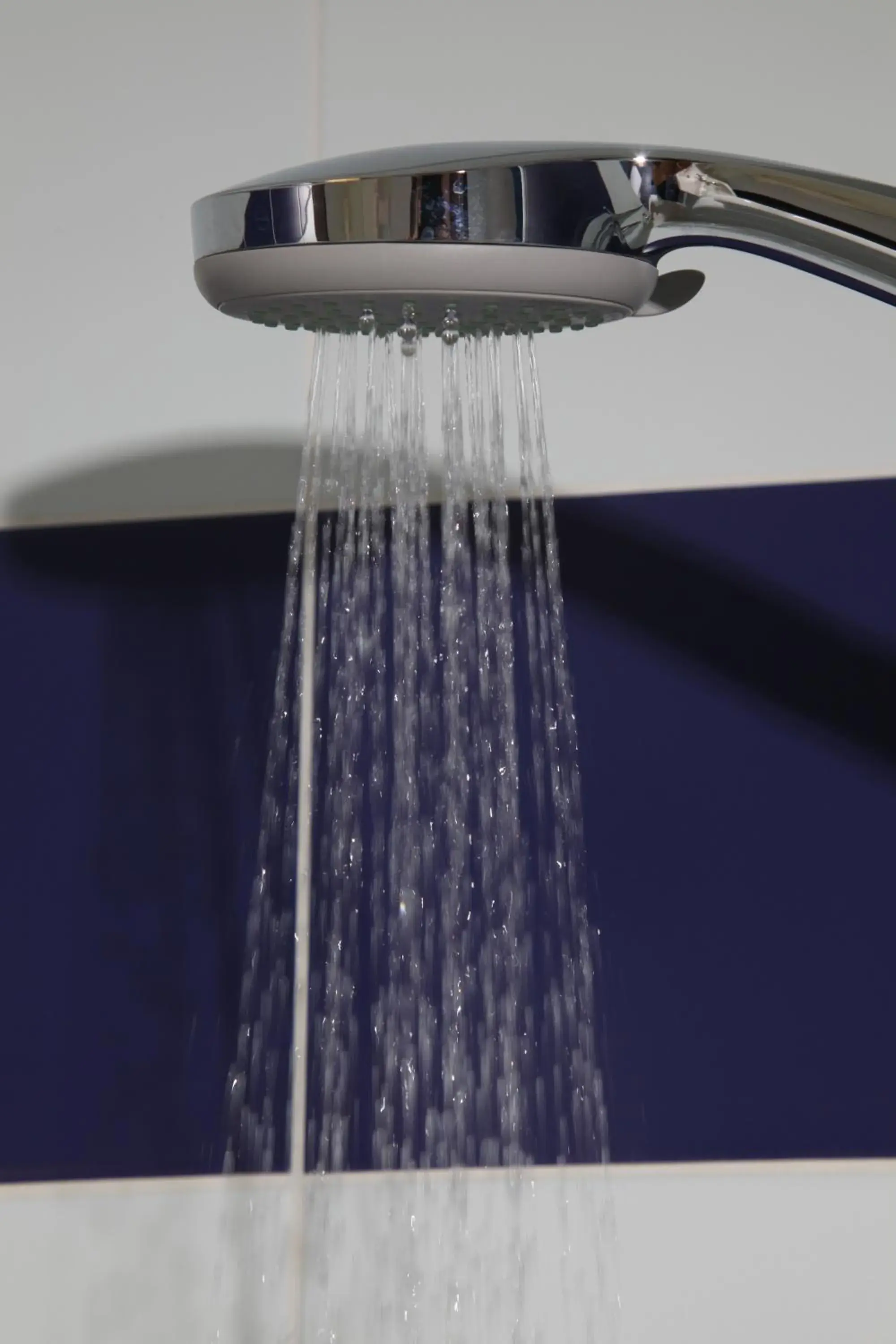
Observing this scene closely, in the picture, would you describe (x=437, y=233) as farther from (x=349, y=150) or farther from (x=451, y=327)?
(x=349, y=150)

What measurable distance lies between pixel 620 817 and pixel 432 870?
0.34 feet

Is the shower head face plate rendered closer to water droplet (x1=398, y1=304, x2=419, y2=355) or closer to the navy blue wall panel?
water droplet (x1=398, y1=304, x2=419, y2=355)

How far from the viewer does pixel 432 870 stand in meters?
0.75

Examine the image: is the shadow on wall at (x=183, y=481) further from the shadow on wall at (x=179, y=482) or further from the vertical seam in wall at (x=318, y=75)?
the vertical seam in wall at (x=318, y=75)

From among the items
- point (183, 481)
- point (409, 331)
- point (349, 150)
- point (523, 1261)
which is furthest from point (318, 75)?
point (523, 1261)

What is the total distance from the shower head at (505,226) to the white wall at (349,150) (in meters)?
0.28

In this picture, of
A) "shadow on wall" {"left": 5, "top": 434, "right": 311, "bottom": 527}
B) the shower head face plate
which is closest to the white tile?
"shadow on wall" {"left": 5, "top": 434, "right": 311, "bottom": 527}

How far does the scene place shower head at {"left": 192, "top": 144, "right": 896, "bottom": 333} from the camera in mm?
481

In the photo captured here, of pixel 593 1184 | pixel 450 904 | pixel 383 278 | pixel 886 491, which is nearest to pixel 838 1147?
pixel 593 1184

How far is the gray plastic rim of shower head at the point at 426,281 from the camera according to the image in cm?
→ 48

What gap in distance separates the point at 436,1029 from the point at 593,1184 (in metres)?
0.11

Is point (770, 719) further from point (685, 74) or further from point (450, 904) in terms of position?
point (685, 74)

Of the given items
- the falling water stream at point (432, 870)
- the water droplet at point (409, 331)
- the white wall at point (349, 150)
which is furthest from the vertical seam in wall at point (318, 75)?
the water droplet at point (409, 331)

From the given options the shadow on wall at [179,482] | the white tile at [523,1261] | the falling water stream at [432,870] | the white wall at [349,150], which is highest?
the white wall at [349,150]
